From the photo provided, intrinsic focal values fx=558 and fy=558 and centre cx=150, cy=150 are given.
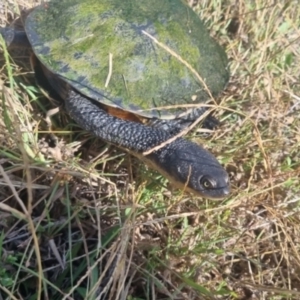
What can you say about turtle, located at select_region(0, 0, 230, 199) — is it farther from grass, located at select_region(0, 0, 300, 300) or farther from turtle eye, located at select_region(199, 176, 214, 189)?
grass, located at select_region(0, 0, 300, 300)

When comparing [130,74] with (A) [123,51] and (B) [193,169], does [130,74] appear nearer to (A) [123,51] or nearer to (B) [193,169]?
(A) [123,51]

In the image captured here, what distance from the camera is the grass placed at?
1787 mm

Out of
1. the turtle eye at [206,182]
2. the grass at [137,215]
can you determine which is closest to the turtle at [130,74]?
the turtle eye at [206,182]

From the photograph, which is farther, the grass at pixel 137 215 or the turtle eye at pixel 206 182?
the turtle eye at pixel 206 182

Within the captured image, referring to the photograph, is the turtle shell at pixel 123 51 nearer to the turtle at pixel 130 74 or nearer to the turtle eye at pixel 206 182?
the turtle at pixel 130 74

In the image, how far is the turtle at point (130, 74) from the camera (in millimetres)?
2004

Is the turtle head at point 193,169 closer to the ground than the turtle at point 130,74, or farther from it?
closer to the ground

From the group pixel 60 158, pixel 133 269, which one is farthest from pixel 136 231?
pixel 60 158

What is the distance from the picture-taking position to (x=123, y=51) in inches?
82.2

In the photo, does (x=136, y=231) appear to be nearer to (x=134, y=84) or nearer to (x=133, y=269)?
(x=133, y=269)

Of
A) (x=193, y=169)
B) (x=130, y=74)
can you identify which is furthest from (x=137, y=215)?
(x=130, y=74)

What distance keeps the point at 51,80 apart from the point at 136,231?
672 mm

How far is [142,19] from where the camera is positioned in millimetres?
2158

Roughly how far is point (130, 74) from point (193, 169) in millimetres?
429
